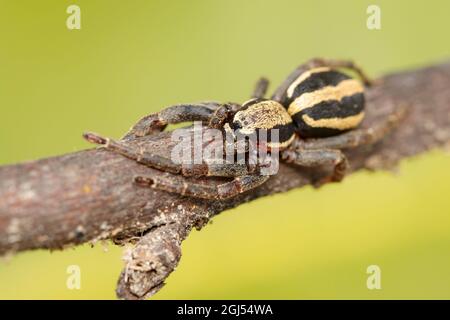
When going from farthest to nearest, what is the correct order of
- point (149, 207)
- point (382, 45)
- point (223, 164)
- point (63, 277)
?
point (382, 45)
point (63, 277)
point (223, 164)
point (149, 207)

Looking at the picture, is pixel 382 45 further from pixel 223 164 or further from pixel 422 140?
pixel 223 164

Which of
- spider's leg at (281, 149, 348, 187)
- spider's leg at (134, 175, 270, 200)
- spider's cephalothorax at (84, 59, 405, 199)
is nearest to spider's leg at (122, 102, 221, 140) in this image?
spider's cephalothorax at (84, 59, 405, 199)

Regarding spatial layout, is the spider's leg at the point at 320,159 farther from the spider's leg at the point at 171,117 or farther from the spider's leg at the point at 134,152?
the spider's leg at the point at 134,152

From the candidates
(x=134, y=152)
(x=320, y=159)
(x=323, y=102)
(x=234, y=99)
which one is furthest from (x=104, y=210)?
(x=234, y=99)

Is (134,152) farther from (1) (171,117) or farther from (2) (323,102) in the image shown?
(2) (323,102)

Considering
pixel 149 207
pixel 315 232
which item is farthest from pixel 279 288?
pixel 149 207

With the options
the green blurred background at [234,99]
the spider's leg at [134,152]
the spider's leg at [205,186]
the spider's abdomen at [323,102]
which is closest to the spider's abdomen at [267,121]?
the spider's abdomen at [323,102]
